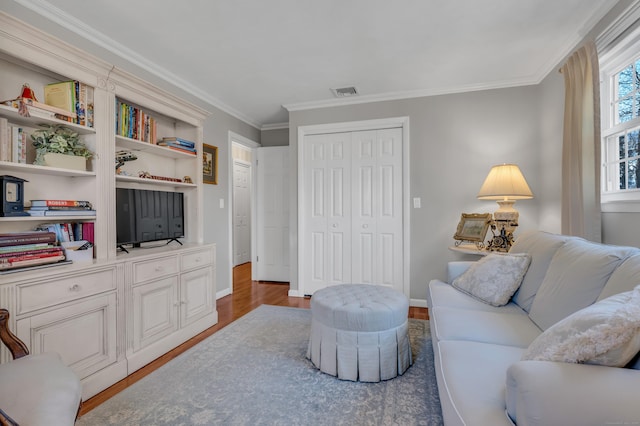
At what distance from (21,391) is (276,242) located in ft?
11.7

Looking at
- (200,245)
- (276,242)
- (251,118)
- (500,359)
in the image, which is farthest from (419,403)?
(251,118)

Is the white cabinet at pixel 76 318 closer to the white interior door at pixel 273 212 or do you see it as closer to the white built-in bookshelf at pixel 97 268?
the white built-in bookshelf at pixel 97 268

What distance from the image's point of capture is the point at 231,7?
79.2 inches

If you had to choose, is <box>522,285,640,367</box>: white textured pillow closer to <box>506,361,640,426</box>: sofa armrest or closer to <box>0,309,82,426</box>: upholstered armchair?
<box>506,361,640,426</box>: sofa armrest

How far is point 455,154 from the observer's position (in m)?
3.37

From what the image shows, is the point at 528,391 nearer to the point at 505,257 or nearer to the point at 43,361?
the point at 505,257

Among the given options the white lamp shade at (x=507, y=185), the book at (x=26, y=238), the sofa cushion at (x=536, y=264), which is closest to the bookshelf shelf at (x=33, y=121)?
the book at (x=26, y=238)

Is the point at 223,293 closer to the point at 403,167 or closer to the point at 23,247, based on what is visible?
the point at 23,247

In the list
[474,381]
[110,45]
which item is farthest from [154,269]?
[474,381]

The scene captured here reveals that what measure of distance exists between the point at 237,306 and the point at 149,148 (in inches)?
75.8

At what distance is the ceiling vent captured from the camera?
338 centimetres

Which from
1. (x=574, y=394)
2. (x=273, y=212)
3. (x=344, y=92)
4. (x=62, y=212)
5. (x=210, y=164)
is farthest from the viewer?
(x=273, y=212)

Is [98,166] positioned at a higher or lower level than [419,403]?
higher

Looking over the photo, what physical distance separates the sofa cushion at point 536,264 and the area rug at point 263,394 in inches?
29.5
